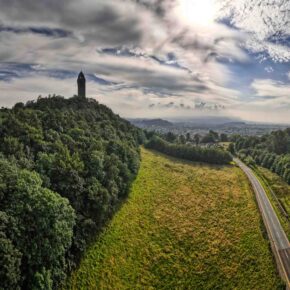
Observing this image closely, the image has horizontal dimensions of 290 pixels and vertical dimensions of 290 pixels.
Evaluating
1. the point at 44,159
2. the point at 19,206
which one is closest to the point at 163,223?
the point at 44,159

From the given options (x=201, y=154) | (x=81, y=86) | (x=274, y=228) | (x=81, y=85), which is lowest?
(x=274, y=228)

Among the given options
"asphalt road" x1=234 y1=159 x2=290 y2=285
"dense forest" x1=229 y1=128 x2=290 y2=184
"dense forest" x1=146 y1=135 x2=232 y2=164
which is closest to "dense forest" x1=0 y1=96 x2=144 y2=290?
"asphalt road" x1=234 y1=159 x2=290 y2=285

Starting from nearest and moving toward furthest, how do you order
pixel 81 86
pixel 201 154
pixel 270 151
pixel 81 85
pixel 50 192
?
pixel 50 192 < pixel 201 154 < pixel 81 86 < pixel 81 85 < pixel 270 151

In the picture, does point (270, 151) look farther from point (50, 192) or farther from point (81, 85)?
point (50, 192)

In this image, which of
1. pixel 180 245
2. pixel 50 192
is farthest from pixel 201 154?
pixel 50 192

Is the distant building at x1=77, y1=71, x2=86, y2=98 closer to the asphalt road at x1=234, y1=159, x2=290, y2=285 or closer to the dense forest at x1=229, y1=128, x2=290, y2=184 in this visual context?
the asphalt road at x1=234, y1=159, x2=290, y2=285

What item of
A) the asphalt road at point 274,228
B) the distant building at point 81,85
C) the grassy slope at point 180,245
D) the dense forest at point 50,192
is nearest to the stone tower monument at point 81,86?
the distant building at point 81,85

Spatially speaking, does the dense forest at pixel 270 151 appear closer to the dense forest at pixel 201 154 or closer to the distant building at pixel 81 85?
the dense forest at pixel 201 154
